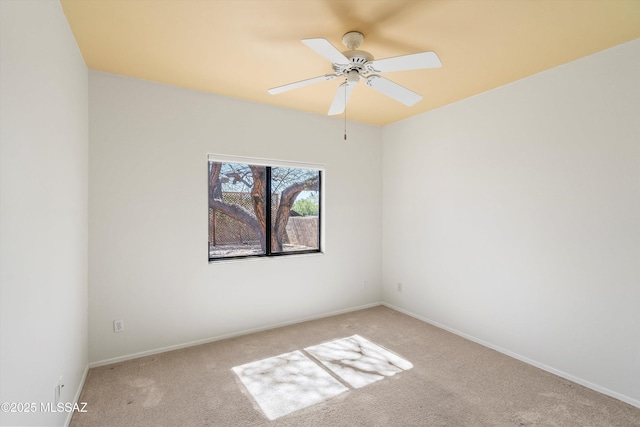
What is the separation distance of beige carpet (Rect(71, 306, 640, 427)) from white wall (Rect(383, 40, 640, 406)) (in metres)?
0.34

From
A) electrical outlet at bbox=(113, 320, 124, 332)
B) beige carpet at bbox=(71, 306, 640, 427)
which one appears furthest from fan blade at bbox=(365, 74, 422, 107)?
electrical outlet at bbox=(113, 320, 124, 332)

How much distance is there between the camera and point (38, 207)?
4.91 ft

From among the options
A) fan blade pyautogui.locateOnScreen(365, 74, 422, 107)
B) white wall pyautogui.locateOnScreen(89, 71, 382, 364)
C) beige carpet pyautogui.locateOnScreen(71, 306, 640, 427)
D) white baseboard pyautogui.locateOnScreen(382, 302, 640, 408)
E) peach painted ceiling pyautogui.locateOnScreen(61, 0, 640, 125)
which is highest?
peach painted ceiling pyautogui.locateOnScreen(61, 0, 640, 125)

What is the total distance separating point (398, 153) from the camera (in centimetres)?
425

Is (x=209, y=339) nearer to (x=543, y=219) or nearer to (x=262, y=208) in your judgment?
(x=262, y=208)

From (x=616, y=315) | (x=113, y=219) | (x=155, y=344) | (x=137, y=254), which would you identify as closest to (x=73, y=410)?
(x=155, y=344)

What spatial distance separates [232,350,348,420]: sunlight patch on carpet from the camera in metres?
2.22

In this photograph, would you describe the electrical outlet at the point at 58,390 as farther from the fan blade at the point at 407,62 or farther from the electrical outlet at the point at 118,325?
the fan blade at the point at 407,62

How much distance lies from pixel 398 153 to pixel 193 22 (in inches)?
118

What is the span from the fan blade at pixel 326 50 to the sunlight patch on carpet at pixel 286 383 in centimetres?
239

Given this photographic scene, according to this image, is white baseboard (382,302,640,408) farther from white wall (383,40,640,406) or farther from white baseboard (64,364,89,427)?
white baseboard (64,364,89,427)

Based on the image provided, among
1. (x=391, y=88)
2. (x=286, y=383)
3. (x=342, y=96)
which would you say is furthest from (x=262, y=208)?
(x=391, y=88)

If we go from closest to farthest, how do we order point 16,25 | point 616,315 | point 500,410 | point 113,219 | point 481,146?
point 16,25
point 500,410
point 616,315
point 113,219
point 481,146

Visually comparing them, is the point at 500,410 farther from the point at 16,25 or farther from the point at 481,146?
the point at 16,25
